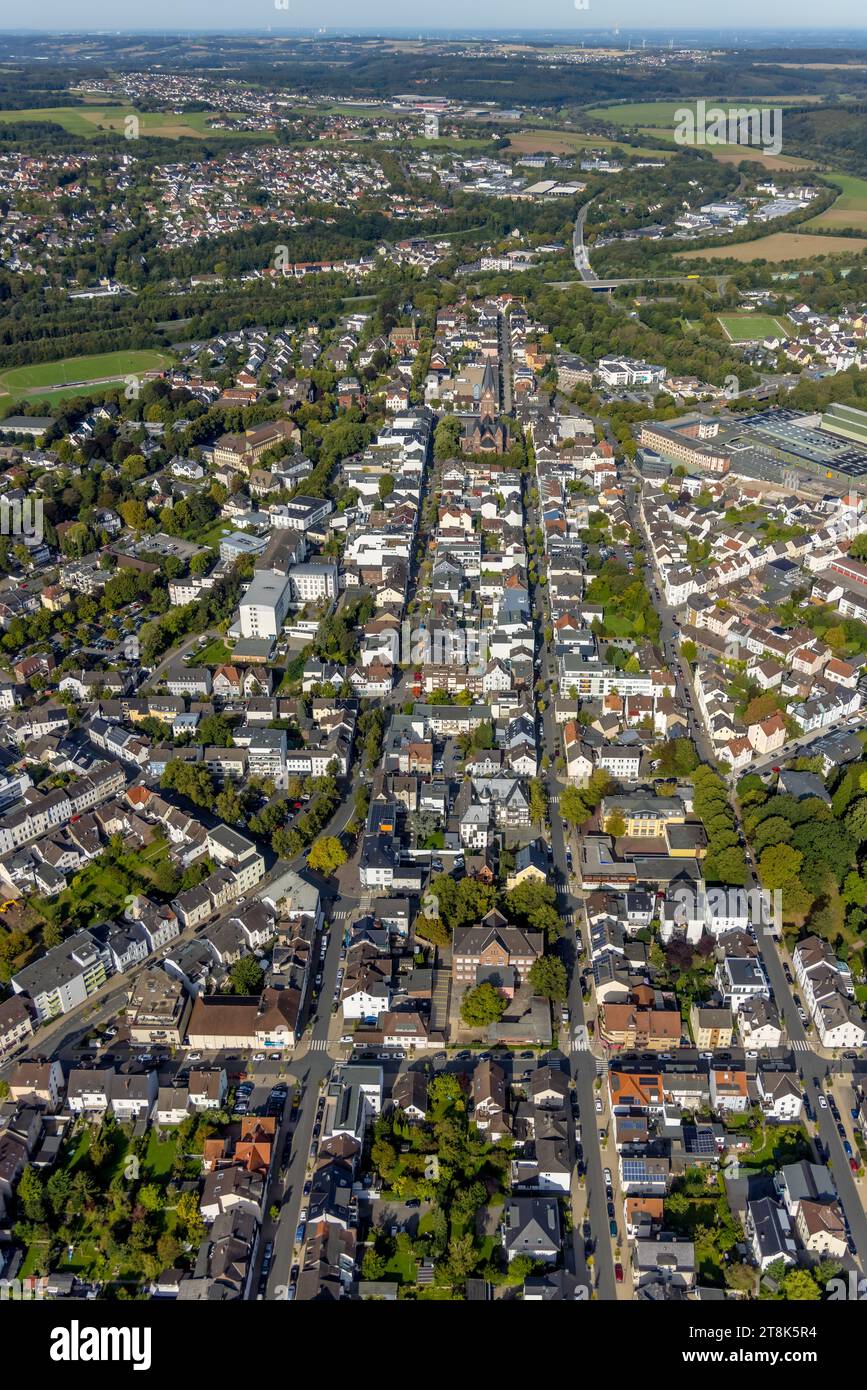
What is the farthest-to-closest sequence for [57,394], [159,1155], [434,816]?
1. [57,394]
2. [434,816]
3. [159,1155]

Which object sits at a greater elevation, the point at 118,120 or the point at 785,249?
the point at 118,120

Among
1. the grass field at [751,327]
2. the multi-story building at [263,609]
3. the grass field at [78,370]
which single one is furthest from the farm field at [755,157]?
the multi-story building at [263,609]

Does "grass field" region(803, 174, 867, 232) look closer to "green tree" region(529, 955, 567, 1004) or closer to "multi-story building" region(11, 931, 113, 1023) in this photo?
"green tree" region(529, 955, 567, 1004)

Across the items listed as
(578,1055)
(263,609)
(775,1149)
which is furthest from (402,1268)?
(263,609)

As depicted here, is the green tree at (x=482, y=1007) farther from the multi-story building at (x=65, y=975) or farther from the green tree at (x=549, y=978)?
the multi-story building at (x=65, y=975)

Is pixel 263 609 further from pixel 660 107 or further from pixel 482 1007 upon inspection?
pixel 660 107

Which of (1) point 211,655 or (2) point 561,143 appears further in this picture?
(2) point 561,143
